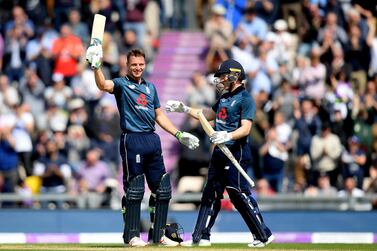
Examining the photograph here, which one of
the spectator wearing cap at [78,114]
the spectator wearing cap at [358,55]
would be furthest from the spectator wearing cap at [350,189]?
the spectator wearing cap at [78,114]

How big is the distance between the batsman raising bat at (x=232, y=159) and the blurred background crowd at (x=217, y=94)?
6919mm

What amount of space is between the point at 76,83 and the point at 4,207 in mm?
4148

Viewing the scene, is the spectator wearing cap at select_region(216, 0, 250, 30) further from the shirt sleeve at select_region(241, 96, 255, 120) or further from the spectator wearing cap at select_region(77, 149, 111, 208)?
the shirt sleeve at select_region(241, 96, 255, 120)

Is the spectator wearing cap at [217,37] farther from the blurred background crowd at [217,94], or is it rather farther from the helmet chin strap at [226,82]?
the helmet chin strap at [226,82]

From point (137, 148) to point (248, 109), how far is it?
1452 millimetres

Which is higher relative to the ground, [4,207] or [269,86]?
[269,86]

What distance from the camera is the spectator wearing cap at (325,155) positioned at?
2442cm

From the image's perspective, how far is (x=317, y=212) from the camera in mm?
22953

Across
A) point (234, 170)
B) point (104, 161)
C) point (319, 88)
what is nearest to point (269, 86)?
point (319, 88)

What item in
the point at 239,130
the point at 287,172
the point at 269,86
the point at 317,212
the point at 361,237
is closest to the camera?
the point at 239,130

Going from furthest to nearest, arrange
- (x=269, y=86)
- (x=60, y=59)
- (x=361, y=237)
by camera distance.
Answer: (x=60, y=59), (x=269, y=86), (x=361, y=237)

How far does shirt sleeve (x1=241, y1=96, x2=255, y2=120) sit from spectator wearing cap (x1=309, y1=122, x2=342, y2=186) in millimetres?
8174

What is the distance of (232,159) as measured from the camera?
16.4 metres

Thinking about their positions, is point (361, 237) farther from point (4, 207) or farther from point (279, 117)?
point (4, 207)
